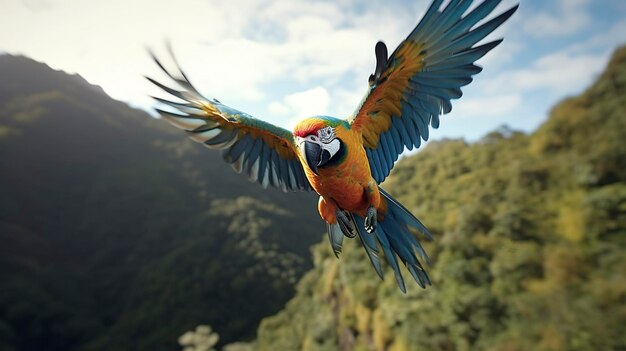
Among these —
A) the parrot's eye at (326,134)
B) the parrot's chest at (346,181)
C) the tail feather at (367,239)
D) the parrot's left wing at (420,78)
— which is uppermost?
the parrot's left wing at (420,78)

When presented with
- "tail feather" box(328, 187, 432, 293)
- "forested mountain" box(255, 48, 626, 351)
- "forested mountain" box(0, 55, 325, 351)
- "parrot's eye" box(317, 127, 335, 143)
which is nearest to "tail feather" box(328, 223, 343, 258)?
"tail feather" box(328, 187, 432, 293)

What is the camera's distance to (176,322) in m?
26.4

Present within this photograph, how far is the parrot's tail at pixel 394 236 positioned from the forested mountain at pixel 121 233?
91.4 feet

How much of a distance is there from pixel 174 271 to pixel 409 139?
3164 centimetres

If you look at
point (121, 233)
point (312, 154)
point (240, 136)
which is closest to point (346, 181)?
point (312, 154)

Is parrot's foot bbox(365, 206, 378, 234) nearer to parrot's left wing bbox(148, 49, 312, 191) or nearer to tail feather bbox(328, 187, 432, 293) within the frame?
tail feather bbox(328, 187, 432, 293)

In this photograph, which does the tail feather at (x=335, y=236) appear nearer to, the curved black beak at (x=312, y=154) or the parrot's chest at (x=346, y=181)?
the parrot's chest at (x=346, y=181)

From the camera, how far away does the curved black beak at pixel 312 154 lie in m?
1.04

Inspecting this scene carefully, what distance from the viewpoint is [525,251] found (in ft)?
27.6

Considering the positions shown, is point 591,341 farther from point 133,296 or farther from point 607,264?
point 133,296

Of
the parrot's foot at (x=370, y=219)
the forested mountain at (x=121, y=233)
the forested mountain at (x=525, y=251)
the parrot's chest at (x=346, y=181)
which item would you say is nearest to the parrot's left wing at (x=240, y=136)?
the parrot's chest at (x=346, y=181)

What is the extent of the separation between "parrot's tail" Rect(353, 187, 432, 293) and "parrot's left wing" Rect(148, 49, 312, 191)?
0.36m

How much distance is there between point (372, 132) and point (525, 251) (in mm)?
8596

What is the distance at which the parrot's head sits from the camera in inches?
40.9
